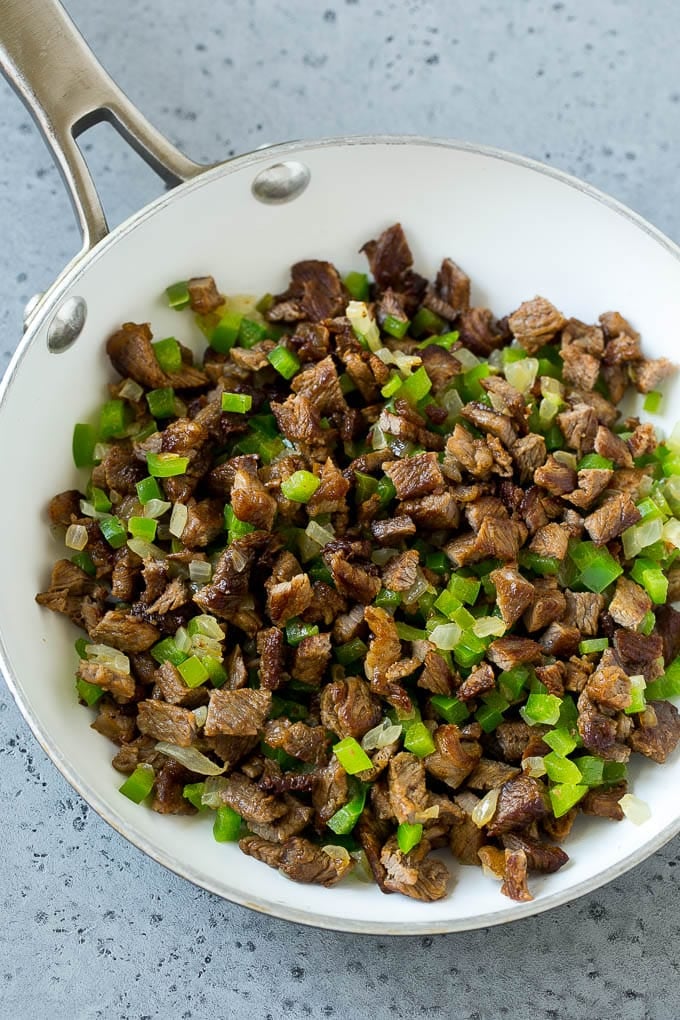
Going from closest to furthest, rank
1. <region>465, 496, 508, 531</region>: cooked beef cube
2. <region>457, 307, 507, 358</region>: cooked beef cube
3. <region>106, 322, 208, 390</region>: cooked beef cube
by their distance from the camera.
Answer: <region>465, 496, 508, 531</region>: cooked beef cube → <region>106, 322, 208, 390</region>: cooked beef cube → <region>457, 307, 507, 358</region>: cooked beef cube

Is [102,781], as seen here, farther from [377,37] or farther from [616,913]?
[377,37]

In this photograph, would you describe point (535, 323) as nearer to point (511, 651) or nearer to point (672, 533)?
point (672, 533)

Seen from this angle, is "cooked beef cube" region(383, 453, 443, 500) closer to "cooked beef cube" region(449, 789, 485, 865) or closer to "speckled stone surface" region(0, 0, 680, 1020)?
"cooked beef cube" region(449, 789, 485, 865)

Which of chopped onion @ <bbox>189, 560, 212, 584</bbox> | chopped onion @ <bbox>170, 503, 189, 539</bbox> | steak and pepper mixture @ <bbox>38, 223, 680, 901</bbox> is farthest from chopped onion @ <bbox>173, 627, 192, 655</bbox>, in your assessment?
chopped onion @ <bbox>170, 503, 189, 539</bbox>

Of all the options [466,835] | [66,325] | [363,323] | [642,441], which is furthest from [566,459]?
[66,325]

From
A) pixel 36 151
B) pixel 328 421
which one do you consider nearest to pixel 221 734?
pixel 328 421
